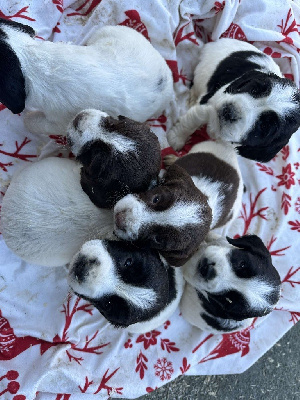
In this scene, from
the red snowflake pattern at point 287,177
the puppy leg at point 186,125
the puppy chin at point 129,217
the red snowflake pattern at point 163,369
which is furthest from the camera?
the red snowflake pattern at point 287,177

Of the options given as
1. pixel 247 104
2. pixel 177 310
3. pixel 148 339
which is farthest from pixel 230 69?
pixel 148 339

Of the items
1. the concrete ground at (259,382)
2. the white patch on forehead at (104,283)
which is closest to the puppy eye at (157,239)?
the white patch on forehead at (104,283)

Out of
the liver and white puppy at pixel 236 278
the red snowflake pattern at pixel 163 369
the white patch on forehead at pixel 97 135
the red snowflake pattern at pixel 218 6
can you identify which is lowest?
the red snowflake pattern at pixel 163 369

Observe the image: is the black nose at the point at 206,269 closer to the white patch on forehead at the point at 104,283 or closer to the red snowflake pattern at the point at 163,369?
the white patch on forehead at the point at 104,283

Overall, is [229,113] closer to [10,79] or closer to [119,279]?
[119,279]

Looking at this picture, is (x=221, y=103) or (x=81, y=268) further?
(x=221, y=103)

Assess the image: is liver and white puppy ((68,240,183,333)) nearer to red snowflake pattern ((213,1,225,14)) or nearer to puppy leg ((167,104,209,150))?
puppy leg ((167,104,209,150))
